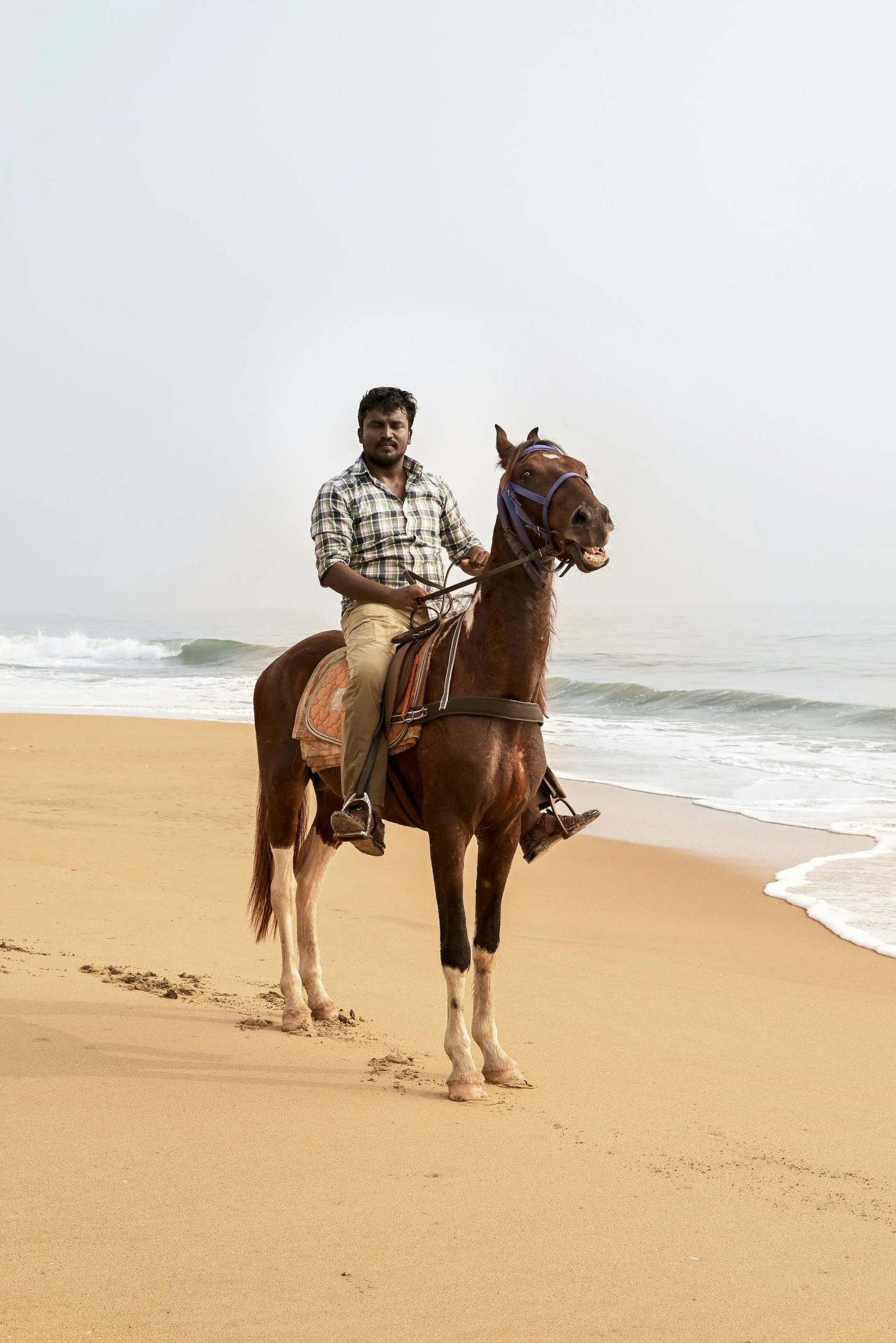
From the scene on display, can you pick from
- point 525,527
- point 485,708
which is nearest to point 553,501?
point 525,527

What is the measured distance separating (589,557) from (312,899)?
2.46 meters

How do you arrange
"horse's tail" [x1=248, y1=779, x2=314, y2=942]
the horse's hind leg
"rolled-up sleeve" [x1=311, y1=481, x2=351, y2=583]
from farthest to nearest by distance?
"horse's tail" [x1=248, y1=779, x2=314, y2=942]
the horse's hind leg
"rolled-up sleeve" [x1=311, y1=481, x2=351, y2=583]

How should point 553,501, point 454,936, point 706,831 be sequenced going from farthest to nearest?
1. point 706,831
2. point 454,936
3. point 553,501

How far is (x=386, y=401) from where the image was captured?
4.81 meters

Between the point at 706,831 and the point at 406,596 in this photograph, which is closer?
the point at 406,596

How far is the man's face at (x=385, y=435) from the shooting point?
481cm

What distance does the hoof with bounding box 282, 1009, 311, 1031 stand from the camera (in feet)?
16.0

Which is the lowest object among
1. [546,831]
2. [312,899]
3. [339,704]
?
[312,899]

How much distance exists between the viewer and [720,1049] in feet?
15.5

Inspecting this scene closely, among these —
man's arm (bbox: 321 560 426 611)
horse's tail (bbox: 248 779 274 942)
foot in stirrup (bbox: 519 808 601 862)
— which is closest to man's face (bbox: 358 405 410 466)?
man's arm (bbox: 321 560 426 611)

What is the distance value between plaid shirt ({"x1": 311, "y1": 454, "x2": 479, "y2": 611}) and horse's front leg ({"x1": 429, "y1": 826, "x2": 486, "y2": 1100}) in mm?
1177

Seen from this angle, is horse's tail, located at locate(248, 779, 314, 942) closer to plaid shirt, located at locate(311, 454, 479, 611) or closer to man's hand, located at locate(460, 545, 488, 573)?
plaid shirt, located at locate(311, 454, 479, 611)

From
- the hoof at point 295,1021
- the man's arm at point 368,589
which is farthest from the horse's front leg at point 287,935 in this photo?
the man's arm at point 368,589

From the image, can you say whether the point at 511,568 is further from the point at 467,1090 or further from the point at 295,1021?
the point at 295,1021
